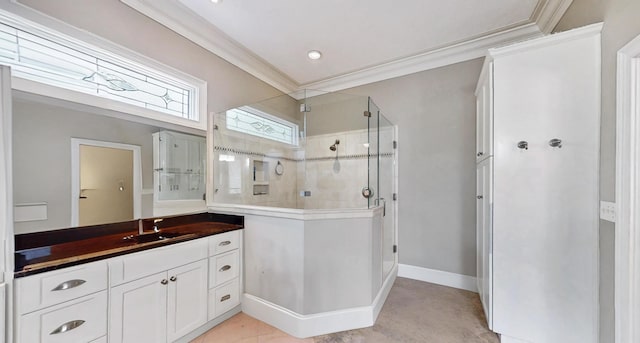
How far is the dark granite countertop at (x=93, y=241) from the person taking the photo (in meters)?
1.25

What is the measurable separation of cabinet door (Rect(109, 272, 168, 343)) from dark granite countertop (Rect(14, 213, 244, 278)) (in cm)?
23

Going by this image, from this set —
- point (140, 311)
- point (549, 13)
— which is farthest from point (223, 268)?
point (549, 13)

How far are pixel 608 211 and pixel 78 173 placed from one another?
10.9ft

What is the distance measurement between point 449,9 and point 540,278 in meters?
2.25

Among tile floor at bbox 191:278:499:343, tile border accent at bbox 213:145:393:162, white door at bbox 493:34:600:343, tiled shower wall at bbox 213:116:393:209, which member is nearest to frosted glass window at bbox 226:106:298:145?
tiled shower wall at bbox 213:116:393:209

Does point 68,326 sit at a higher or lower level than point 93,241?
lower

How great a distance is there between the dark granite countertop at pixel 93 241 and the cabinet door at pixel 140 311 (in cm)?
23

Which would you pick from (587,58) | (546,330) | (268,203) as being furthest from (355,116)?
(546,330)

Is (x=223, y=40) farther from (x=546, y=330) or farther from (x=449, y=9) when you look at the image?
(x=546, y=330)

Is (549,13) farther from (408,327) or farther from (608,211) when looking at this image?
(408,327)

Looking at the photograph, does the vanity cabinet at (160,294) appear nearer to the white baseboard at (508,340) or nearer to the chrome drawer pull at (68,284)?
the chrome drawer pull at (68,284)

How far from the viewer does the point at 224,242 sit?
211 centimetres

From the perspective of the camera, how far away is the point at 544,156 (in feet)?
5.36

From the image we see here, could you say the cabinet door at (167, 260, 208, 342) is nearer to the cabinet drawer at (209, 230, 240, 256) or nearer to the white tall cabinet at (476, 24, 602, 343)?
the cabinet drawer at (209, 230, 240, 256)
